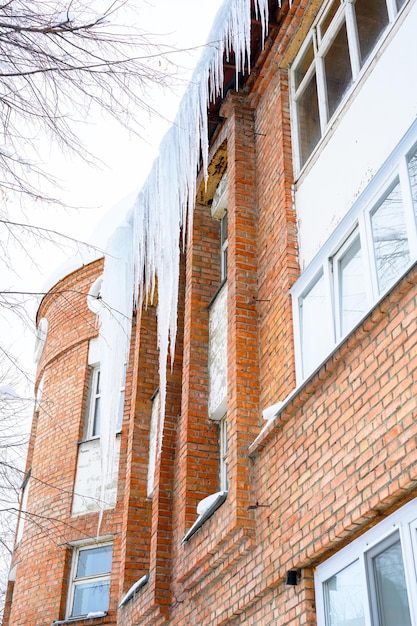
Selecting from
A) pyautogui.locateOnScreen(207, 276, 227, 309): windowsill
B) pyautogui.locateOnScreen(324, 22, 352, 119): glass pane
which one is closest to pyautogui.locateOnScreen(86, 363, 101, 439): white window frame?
pyautogui.locateOnScreen(207, 276, 227, 309): windowsill

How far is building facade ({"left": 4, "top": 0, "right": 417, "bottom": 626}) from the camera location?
17.3 ft

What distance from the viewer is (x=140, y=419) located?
11.3m

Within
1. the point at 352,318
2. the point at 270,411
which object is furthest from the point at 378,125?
the point at 270,411

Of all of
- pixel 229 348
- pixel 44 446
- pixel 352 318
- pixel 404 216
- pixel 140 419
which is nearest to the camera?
pixel 404 216

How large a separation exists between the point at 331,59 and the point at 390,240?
9.33ft

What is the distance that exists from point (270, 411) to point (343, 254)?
1.47m

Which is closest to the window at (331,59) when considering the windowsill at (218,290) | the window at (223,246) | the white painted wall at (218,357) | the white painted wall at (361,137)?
the white painted wall at (361,137)

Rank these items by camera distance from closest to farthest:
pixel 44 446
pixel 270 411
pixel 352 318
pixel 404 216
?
pixel 404 216, pixel 352 318, pixel 270 411, pixel 44 446

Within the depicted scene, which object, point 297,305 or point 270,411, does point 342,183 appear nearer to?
point 297,305

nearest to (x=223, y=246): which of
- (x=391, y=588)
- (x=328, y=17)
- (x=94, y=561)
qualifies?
(x=328, y=17)

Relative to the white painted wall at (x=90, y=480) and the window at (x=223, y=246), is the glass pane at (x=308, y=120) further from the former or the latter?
the white painted wall at (x=90, y=480)

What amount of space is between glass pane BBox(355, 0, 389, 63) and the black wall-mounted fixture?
4.29 m

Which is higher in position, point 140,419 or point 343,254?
point 140,419

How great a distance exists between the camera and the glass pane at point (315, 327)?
21.3 ft
